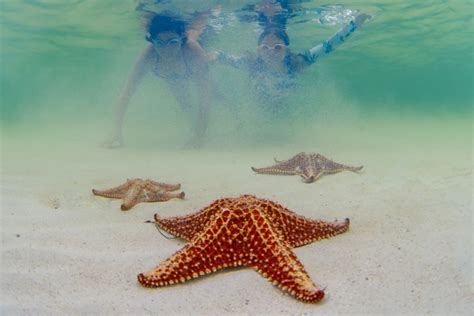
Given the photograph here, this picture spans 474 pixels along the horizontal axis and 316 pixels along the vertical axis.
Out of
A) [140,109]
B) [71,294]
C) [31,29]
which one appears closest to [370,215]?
[71,294]

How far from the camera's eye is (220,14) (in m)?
18.2

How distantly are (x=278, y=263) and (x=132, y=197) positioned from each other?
3.25 metres

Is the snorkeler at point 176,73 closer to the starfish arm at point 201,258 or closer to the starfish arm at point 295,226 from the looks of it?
the starfish arm at point 295,226

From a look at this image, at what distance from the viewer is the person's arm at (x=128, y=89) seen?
14367mm

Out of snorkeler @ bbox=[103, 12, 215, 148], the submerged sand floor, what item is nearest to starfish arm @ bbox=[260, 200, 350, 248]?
the submerged sand floor

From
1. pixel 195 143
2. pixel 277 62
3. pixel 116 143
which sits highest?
pixel 277 62

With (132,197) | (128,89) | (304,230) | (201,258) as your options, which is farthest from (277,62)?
(201,258)

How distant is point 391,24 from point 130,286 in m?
25.1

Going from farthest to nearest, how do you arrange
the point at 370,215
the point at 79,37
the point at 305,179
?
1. the point at 79,37
2. the point at 305,179
3. the point at 370,215

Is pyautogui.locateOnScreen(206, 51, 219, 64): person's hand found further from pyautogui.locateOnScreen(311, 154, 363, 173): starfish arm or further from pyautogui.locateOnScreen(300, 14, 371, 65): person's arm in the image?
pyautogui.locateOnScreen(311, 154, 363, 173): starfish arm

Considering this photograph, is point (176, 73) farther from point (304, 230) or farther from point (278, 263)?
point (278, 263)

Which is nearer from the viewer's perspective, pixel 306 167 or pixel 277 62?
pixel 306 167

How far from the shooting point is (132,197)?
19.0 ft

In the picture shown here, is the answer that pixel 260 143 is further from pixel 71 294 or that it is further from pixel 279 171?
pixel 71 294
